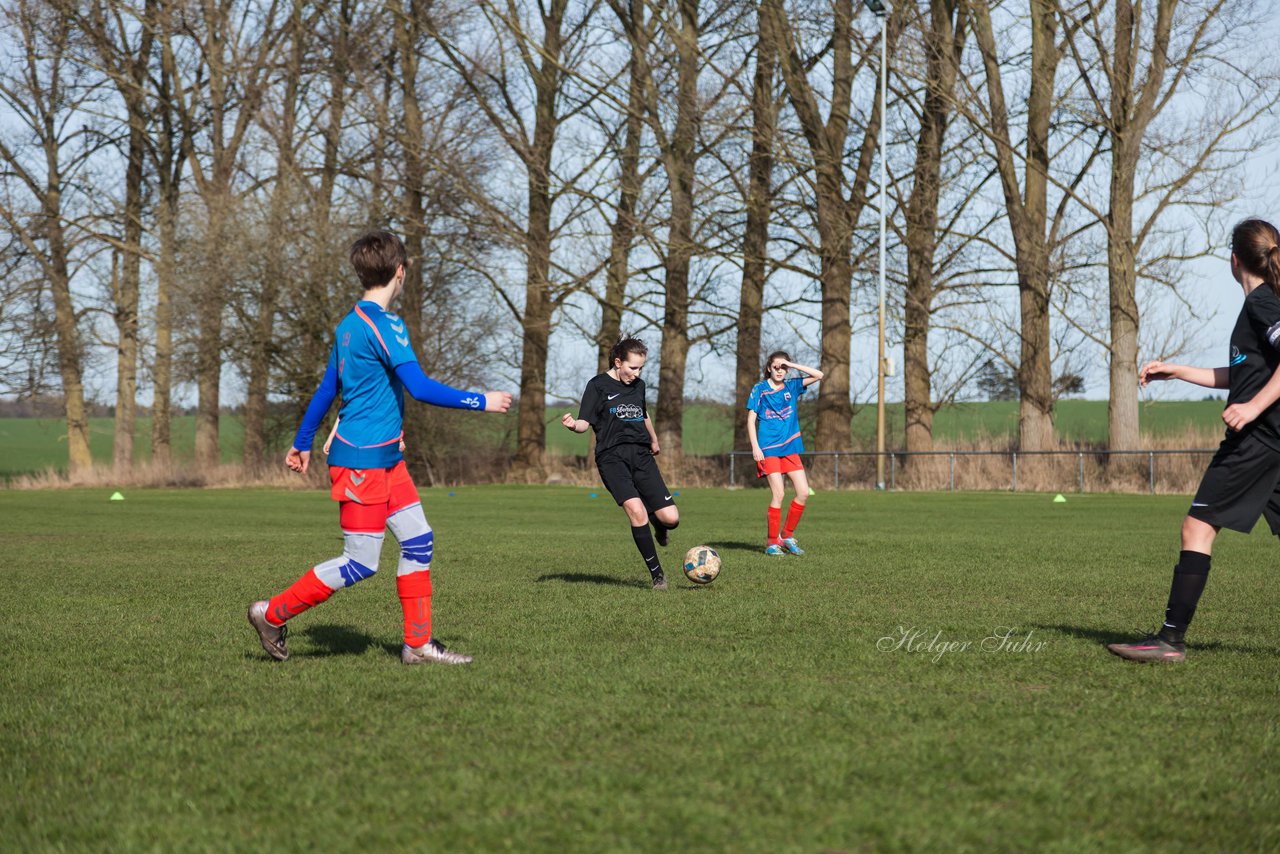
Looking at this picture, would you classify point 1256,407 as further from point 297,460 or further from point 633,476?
point 633,476

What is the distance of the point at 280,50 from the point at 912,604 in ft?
97.0

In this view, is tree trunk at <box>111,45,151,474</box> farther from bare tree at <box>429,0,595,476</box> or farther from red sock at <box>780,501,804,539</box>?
red sock at <box>780,501,804,539</box>

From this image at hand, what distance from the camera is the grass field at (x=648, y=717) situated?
11.6ft

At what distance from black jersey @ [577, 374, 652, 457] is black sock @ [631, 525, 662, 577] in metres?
0.67

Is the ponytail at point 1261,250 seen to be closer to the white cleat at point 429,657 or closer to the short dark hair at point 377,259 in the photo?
the short dark hair at point 377,259

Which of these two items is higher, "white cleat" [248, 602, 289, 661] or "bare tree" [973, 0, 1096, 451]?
"bare tree" [973, 0, 1096, 451]

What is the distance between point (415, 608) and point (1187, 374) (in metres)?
3.65

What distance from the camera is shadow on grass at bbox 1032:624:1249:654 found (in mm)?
6488

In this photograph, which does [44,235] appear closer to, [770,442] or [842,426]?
[842,426]

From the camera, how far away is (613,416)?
32.1ft

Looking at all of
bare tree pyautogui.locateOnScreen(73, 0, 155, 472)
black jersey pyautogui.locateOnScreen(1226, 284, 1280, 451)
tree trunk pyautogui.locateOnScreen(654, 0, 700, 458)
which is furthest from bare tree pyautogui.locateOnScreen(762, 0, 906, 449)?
black jersey pyautogui.locateOnScreen(1226, 284, 1280, 451)

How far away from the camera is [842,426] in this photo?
103 ft

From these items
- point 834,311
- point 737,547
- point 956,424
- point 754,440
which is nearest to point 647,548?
point 754,440

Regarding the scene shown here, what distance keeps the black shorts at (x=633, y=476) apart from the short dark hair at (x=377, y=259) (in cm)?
393
